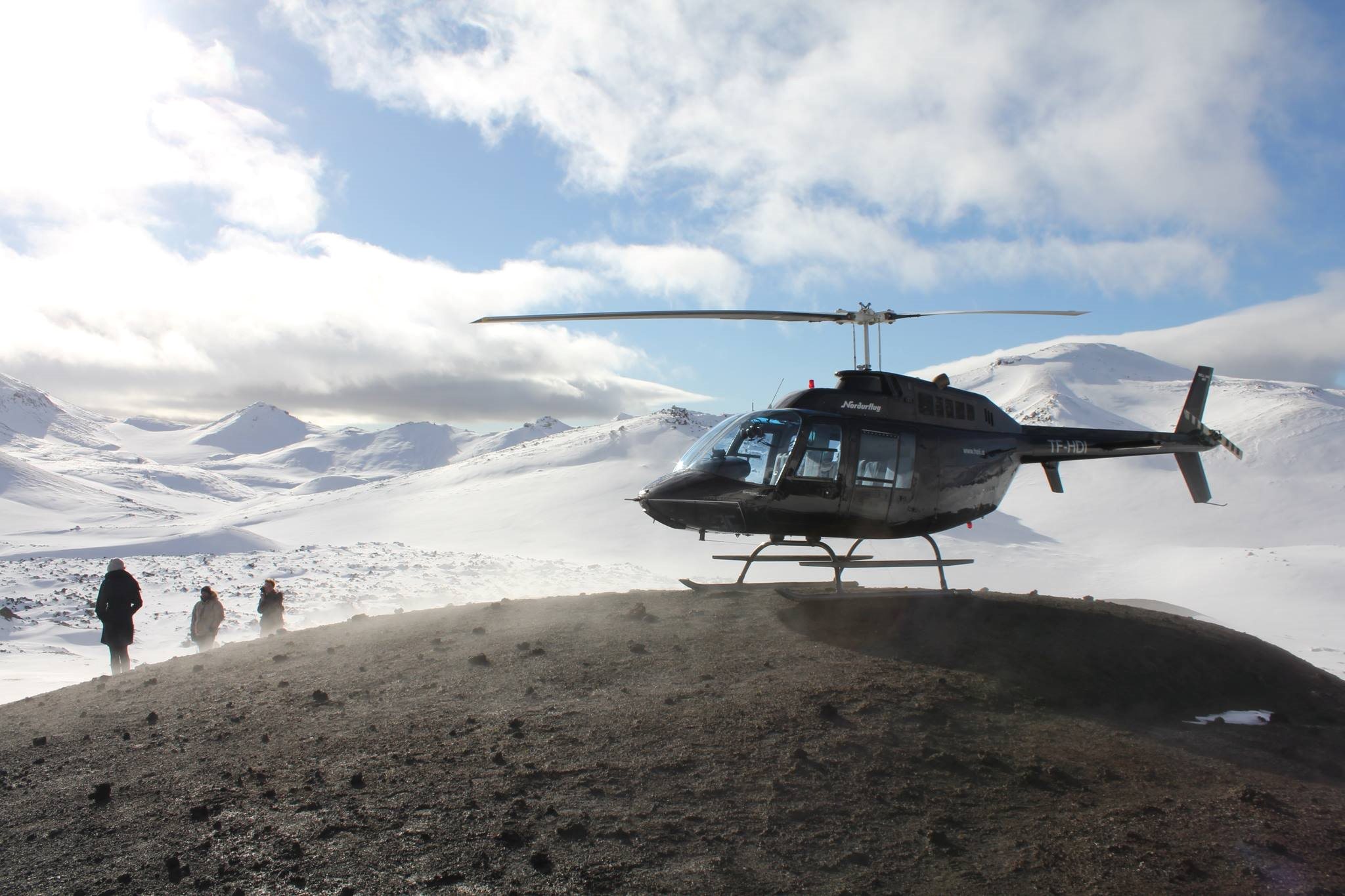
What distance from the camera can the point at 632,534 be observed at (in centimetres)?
4644

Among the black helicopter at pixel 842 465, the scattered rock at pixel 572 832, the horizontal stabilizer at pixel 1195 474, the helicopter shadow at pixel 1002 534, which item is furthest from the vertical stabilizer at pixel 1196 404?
the helicopter shadow at pixel 1002 534

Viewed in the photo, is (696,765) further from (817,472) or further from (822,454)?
(822,454)

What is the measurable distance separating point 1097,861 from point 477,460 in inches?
3191

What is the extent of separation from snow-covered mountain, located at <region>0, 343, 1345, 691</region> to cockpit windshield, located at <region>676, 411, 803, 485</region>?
38.0 feet

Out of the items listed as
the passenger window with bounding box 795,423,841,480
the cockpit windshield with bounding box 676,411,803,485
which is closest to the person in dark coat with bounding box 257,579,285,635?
the cockpit windshield with bounding box 676,411,803,485

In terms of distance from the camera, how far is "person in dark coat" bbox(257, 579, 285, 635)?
508 inches

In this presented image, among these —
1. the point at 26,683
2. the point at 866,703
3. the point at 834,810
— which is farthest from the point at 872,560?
the point at 26,683

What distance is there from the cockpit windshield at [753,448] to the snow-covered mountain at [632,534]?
1157 cm

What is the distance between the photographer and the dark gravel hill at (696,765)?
13.9ft

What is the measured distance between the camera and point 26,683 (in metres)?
11.7

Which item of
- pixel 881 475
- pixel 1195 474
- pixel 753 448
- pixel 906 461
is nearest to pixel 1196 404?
pixel 1195 474

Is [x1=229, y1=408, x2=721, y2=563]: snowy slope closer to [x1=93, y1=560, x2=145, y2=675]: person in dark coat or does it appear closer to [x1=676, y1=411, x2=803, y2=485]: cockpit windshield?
[x1=93, y1=560, x2=145, y2=675]: person in dark coat

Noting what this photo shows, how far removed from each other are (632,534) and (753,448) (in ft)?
122

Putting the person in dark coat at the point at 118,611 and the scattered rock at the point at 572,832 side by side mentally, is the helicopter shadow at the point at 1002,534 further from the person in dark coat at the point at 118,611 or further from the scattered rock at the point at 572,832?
the scattered rock at the point at 572,832
